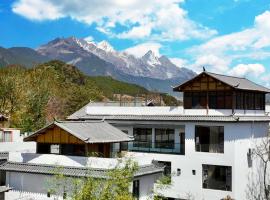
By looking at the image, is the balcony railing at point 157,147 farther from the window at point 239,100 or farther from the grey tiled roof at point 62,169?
the grey tiled roof at point 62,169

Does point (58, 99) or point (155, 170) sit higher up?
point (58, 99)

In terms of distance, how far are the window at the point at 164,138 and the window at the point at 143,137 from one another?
63cm

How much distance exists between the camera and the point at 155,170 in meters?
27.1

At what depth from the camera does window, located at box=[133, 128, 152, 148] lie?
3653cm

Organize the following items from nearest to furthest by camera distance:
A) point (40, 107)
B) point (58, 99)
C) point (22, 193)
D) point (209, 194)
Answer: point (22, 193) < point (209, 194) < point (40, 107) < point (58, 99)

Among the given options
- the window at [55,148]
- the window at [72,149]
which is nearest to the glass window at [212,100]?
the window at [72,149]

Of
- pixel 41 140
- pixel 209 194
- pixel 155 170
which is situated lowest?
pixel 209 194

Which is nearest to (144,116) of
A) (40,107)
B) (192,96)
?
(192,96)

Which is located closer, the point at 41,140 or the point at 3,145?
the point at 41,140

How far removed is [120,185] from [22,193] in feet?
41.8

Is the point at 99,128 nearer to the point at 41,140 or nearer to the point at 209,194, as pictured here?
the point at 41,140

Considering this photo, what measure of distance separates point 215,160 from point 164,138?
5.56 metres

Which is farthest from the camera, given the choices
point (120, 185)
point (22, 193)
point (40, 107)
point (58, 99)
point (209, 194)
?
point (58, 99)

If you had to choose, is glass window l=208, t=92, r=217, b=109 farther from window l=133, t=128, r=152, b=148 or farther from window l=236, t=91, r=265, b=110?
window l=133, t=128, r=152, b=148
